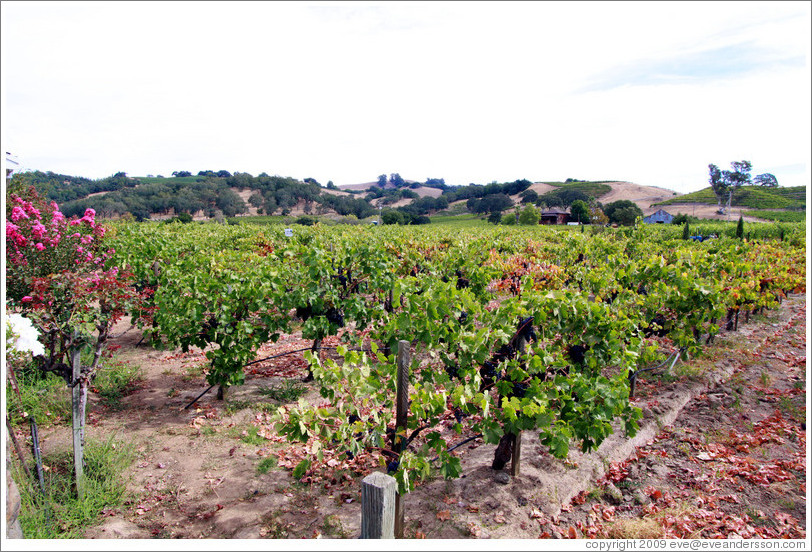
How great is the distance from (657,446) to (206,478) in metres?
5.19

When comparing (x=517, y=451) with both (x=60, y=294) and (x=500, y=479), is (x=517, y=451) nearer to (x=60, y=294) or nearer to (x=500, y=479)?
(x=500, y=479)

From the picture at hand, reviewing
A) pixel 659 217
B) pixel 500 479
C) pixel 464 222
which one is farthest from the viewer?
pixel 659 217

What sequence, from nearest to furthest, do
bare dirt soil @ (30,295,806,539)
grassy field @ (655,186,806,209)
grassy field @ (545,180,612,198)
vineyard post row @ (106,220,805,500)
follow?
vineyard post row @ (106,220,805,500) < bare dirt soil @ (30,295,806,539) < grassy field @ (655,186,806,209) < grassy field @ (545,180,612,198)

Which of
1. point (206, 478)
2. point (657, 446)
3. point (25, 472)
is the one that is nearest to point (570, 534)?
point (657, 446)

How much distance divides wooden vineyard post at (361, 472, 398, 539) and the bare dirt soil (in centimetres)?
167

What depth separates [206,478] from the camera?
192 inches

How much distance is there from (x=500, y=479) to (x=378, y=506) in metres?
2.71

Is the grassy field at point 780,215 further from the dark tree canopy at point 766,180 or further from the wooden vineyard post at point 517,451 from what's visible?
the wooden vineyard post at point 517,451

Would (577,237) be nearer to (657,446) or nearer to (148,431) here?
(657,446)

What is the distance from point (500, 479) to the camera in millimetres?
4781

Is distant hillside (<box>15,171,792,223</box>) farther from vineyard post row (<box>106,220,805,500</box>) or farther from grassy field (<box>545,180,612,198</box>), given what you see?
vineyard post row (<box>106,220,805,500</box>)

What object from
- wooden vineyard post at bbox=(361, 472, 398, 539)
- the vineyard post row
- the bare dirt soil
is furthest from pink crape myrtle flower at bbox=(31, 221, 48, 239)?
wooden vineyard post at bbox=(361, 472, 398, 539)

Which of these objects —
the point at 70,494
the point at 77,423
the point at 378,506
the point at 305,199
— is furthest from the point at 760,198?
the point at 70,494

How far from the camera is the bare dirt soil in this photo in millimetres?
4109
